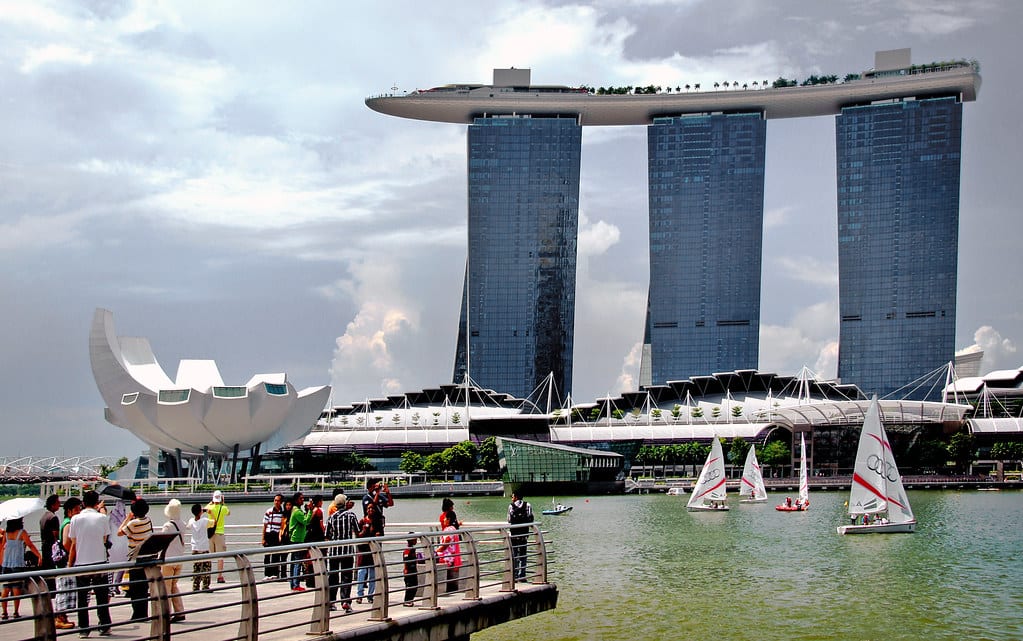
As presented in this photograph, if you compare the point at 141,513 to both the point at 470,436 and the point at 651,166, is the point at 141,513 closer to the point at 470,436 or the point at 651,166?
the point at 470,436

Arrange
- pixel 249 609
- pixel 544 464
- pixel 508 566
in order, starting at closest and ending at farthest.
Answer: pixel 249 609, pixel 508 566, pixel 544 464

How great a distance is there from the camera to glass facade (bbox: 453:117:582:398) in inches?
6654

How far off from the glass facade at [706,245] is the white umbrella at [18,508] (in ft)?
498

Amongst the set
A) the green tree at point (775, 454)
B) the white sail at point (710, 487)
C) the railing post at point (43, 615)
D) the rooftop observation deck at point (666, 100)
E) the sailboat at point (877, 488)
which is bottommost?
the green tree at point (775, 454)

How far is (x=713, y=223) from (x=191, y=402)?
270 ft

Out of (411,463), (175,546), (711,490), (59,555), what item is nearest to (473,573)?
(175,546)

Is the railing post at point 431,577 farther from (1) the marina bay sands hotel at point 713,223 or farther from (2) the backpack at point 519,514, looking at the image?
(1) the marina bay sands hotel at point 713,223

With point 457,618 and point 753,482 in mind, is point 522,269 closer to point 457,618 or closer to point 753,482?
point 753,482

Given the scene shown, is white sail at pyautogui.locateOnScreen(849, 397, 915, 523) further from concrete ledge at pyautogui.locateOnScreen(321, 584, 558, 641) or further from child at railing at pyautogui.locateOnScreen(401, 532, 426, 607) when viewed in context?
child at railing at pyautogui.locateOnScreen(401, 532, 426, 607)

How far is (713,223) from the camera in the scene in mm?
169625

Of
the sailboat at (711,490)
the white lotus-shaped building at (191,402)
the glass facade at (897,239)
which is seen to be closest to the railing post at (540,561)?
the sailboat at (711,490)

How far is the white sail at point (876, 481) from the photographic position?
55.2 m

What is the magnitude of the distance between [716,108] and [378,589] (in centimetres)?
16818

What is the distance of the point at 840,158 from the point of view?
170500 millimetres
